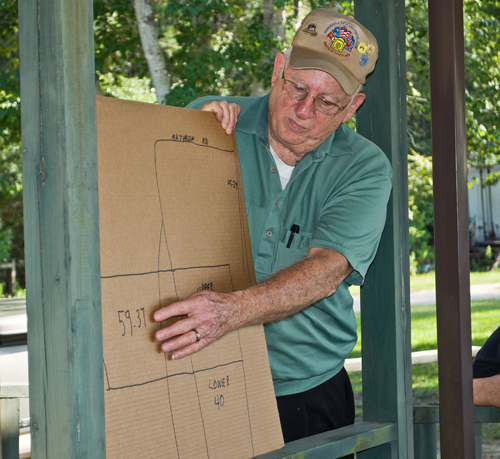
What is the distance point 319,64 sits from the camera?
1775mm

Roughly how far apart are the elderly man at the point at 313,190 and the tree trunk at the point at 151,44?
5260 mm

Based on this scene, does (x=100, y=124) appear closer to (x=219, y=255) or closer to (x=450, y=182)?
(x=219, y=255)

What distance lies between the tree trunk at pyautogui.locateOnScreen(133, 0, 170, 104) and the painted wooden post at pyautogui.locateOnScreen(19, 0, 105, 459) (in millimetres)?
5937

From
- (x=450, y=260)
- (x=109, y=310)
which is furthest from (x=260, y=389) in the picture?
(x=450, y=260)

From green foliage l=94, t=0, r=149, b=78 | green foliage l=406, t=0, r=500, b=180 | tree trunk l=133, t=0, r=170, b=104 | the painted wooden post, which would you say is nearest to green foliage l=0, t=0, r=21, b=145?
green foliage l=94, t=0, r=149, b=78

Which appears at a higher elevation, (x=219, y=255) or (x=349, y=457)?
(x=219, y=255)

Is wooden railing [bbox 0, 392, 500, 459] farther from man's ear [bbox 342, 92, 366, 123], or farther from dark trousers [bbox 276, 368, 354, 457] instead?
man's ear [bbox 342, 92, 366, 123]

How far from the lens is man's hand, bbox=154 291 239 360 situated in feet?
4.11

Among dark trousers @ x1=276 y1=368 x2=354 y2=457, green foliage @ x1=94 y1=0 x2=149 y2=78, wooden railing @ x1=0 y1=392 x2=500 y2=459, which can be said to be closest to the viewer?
wooden railing @ x1=0 y1=392 x2=500 y2=459

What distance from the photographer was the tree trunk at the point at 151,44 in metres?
6.82

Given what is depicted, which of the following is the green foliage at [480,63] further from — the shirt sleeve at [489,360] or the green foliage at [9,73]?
the shirt sleeve at [489,360]

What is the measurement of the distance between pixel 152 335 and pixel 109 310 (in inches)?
4.8

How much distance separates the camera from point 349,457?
2.03 meters

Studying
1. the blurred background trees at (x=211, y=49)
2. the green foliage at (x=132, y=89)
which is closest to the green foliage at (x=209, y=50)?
the blurred background trees at (x=211, y=49)
